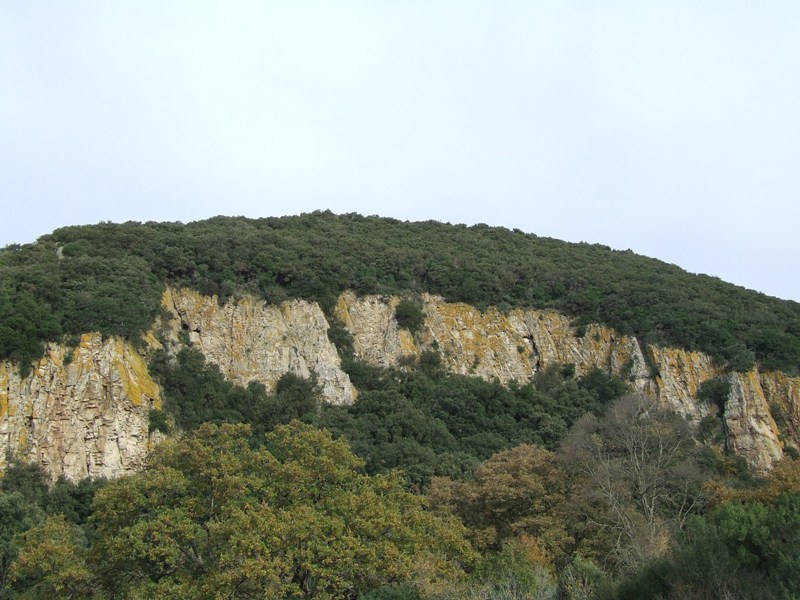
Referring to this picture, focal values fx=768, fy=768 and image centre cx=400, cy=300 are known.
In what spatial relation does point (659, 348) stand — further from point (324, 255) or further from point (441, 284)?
point (324, 255)

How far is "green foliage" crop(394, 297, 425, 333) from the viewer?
4866 centimetres

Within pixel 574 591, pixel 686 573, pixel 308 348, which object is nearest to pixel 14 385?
pixel 308 348

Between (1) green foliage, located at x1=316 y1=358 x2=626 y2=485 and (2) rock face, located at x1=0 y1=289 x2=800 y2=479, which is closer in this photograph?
(2) rock face, located at x1=0 y1=289 x2=800 y2=479

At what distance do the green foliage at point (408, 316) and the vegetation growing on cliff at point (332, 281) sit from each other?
175 cm

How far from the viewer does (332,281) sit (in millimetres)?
48375

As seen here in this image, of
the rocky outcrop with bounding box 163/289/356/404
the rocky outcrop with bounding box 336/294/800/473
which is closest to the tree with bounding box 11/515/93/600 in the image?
the rocky outcrop with bounding box 163/289/356/404

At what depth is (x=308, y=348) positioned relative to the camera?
4459cm

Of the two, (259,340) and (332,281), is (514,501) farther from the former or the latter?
(332,281)

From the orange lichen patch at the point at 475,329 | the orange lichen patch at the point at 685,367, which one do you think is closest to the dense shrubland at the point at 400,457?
the orange lichen patch at the point at 685,367

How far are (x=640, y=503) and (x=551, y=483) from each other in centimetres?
332

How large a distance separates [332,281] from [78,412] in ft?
61.3

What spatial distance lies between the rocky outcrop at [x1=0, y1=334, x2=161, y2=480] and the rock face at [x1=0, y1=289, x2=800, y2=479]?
0.15ft

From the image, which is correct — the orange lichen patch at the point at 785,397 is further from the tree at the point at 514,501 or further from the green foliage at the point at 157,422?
the green foliage at the point at 157,422

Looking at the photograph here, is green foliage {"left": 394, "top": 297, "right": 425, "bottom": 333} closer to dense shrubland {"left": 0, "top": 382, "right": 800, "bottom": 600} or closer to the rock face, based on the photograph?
the rock face
